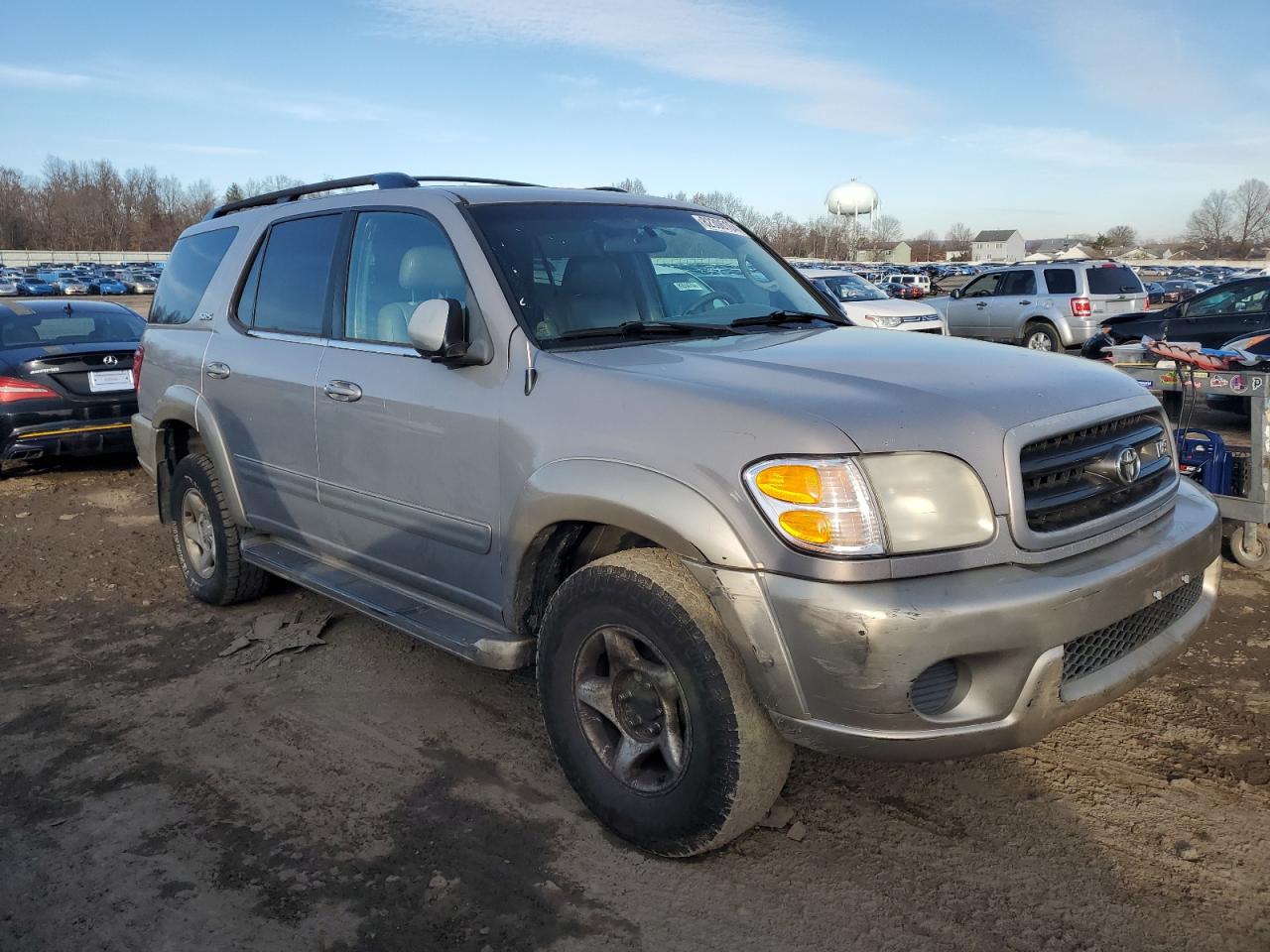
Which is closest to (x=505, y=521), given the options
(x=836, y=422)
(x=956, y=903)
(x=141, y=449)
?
(x=836, y=422)

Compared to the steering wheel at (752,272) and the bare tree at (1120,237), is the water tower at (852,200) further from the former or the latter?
the steering wheel at (752,272)

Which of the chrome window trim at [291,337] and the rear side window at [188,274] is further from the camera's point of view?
the rear side window at [188,274]

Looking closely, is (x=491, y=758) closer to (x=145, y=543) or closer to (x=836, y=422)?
(x=836, y=422)

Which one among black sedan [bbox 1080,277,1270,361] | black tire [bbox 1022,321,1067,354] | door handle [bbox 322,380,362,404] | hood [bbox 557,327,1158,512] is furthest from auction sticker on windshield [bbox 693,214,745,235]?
black tire [bbox 1022,321,1067,354]

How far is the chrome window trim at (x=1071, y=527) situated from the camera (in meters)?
2.52

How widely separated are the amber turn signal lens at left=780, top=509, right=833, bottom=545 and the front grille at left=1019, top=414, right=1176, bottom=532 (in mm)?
554

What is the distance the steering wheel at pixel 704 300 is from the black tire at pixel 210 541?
8.43 feet

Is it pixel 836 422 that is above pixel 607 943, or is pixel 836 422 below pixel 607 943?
above

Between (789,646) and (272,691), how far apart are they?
2.60m

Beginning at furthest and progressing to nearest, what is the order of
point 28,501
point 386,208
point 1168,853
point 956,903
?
1. point 28,501
2. point 386,208
3. point 1168,853
4. point 956,903

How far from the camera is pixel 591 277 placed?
11.7ft

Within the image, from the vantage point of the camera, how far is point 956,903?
8.68 ft

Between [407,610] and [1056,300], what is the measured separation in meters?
16.4

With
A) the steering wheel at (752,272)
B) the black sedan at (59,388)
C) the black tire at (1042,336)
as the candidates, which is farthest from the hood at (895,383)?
the black tire at (1042,336)
